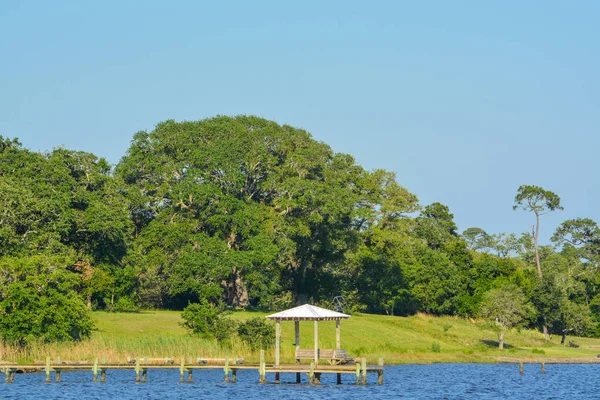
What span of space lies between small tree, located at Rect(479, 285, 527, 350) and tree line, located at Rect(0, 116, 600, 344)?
0.19 metres

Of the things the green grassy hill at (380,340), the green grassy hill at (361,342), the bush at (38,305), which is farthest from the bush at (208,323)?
the bush at (38,305)

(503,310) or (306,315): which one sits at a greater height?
(503,310)

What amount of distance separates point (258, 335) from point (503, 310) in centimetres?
3122

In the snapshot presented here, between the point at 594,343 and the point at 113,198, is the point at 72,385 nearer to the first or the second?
the point at 113,198

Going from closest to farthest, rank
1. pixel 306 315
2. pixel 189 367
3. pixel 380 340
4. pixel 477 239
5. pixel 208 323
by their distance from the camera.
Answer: pixel 189 367
pixel 306 315
pixel 208 323
pixel 380 340
pixel 477 239

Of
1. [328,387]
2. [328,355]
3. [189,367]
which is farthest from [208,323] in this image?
[328,387]

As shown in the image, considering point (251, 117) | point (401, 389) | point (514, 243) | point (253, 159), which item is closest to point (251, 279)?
point (253, 159)

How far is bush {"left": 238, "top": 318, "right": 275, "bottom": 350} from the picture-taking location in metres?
68.2

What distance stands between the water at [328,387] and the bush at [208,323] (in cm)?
319

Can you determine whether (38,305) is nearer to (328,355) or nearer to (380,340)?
(328,355)

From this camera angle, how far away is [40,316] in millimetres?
62406

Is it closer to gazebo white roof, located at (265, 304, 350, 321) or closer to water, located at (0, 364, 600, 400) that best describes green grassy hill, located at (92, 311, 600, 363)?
water, located at (0, 364, 600, 400)

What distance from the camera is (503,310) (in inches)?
3556

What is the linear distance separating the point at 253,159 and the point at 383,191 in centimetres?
2049
